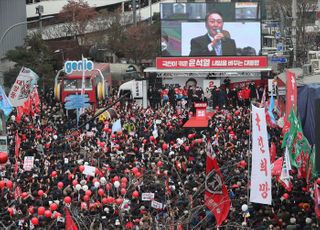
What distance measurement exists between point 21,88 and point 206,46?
51.9 ft

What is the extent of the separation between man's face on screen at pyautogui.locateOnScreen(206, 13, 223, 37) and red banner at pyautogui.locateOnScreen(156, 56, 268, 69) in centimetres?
172

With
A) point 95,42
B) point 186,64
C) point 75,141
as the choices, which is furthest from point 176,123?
point 95,42

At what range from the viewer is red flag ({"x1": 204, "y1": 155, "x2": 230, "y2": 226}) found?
11.7 meters

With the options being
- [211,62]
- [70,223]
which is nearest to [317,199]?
[70,223]

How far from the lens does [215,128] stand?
69.3ft

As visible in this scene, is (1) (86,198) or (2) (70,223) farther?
(1) (86,198)

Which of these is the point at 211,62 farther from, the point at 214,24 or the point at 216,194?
the point at 216,194

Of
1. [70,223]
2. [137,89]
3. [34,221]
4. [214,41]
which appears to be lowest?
[137,89]

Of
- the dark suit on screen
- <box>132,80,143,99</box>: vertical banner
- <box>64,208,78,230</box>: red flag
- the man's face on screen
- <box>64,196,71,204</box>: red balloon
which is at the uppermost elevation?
the man's face on screen

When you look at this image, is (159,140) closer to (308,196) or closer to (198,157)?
(198,157)

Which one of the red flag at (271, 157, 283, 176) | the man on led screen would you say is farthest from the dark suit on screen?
the red flag at (271, 157, 283, 176)

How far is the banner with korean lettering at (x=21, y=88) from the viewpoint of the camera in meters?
22.4

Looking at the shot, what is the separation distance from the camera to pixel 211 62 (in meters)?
35.7

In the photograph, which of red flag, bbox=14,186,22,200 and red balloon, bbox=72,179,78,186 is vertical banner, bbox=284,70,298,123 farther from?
red flag, bbox=14,186,22,200
